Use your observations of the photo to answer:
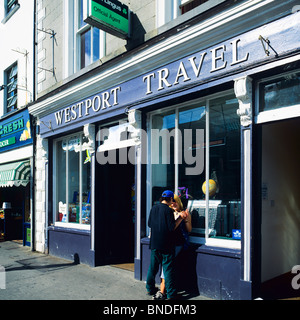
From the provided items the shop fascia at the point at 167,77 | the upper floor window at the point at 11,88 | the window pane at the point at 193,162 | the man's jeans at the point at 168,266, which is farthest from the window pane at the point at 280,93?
the upper floor window at the point at 11,88

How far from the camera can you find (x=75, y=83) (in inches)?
309

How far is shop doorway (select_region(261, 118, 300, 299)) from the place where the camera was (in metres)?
4.90

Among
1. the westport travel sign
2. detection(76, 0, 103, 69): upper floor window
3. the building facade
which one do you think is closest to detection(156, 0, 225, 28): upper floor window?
the westport travel sign

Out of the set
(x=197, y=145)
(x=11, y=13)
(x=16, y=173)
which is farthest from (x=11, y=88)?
(x=197, y=145)

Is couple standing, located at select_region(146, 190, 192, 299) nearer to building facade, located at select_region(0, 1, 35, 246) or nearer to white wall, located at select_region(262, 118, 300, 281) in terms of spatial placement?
white wall, located at select_region(262, 118, 300, 281)

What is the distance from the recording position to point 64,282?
6145 mm

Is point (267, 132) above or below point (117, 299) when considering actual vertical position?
above

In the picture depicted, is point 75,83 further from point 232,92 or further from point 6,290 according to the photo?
point 6,290

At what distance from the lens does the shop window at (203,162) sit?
203 inches

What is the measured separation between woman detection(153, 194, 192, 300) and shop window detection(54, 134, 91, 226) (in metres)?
3.34

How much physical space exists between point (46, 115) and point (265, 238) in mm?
7054

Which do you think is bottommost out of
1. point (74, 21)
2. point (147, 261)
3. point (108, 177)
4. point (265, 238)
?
point (147, 261)

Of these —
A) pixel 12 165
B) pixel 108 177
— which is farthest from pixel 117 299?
pixel 12 165

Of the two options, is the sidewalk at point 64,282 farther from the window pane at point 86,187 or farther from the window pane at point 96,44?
the window pane at point 96,44
